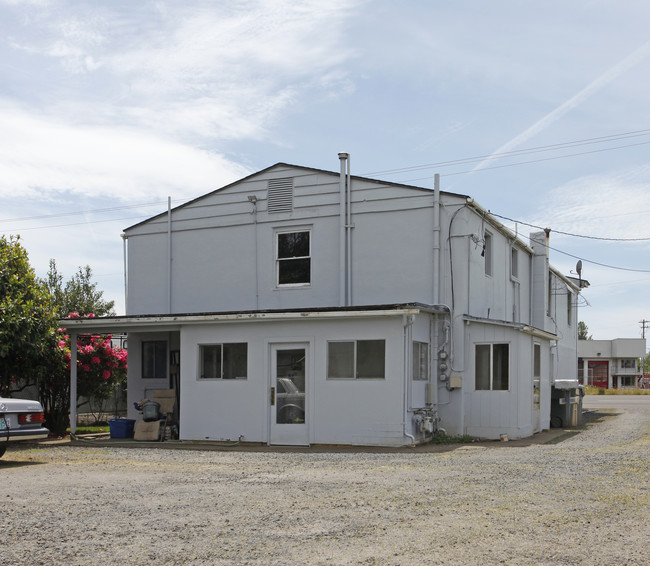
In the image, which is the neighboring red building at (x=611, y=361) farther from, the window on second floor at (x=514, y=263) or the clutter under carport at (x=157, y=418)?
the clutter under carport at (x=157, y=418)

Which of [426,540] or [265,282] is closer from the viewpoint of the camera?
[426,540]

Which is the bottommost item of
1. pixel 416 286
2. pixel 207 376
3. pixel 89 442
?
pixel 89 442

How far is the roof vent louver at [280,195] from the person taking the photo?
20312 mm

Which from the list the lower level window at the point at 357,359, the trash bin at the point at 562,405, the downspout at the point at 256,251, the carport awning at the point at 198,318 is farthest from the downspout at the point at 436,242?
the trash bin at the point at 562,405

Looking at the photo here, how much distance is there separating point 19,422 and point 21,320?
3.97m

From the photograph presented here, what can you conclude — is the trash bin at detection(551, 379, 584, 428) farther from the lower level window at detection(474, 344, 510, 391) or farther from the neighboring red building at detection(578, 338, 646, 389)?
the neighboring red building at detection(578, 338, 646, 389)

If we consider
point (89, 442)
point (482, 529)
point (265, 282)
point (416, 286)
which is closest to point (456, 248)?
point (416, 286)

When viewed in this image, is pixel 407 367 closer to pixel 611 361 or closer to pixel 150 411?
pixel 150 411

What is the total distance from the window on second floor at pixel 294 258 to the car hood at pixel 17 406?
27.0 feet

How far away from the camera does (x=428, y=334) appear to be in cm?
1727

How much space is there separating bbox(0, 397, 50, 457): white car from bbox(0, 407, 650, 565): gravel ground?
49 cm

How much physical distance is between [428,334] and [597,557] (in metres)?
11.2

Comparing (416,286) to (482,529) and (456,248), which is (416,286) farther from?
(482,529)

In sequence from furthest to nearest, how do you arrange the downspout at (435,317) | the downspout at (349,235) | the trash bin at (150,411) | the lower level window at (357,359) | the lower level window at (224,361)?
the downspout at (349,235) < the trash bin at (150,411) < the lower level window at (224,361) < the downspout at (435,317) < the lower level window at (357,359)
